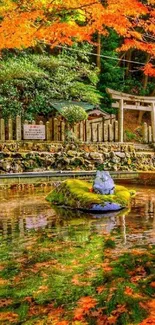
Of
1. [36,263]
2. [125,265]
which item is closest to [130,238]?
[125,265]

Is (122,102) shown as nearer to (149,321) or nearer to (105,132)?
(105,132)

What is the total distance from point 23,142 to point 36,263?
986 cm

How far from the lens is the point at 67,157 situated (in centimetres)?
1387

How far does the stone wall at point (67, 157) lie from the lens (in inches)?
511

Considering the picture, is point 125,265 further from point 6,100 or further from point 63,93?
point 63,93

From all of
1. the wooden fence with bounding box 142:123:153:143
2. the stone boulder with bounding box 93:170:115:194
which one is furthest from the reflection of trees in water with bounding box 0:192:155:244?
the wooden fence with bounding box 142:123:153:143

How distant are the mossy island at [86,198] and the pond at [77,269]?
16.6 inches

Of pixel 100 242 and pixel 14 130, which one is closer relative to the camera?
pixel 100 242

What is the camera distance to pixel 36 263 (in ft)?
13.3

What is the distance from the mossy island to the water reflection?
200 millimetres

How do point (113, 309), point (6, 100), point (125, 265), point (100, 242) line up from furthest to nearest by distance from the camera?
point (6, 100) < point (100, 242) < point (125, 265) < point (113, 309)

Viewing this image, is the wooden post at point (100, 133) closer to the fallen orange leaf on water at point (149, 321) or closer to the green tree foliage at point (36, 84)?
the green tree foliage at point (36, 84)

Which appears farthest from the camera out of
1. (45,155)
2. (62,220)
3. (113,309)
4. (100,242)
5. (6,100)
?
(6,100)

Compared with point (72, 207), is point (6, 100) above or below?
above
